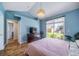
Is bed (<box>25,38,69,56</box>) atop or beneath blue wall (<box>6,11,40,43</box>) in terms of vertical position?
beneath

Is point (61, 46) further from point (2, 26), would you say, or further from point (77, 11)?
point (2, 26)

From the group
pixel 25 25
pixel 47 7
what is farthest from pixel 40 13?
pixel 25 25

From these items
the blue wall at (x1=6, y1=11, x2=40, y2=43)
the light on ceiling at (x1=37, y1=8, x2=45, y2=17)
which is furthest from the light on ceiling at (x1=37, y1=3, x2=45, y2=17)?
the blue wall at (x1=6, y1=11, x2=40, y2=43)

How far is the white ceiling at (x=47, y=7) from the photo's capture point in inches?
70.1

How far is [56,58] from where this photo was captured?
1773 mm

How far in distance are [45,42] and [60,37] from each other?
10.7 inches

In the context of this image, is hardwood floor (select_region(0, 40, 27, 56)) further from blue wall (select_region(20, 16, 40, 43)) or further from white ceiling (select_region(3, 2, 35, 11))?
white ceiling (select_region(3, 2, 35, 11))

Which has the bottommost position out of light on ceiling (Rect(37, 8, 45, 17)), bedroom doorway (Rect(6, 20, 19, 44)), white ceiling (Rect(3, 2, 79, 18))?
bedroom doorway (Rect(6, 20, 19, 44))

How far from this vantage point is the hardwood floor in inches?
69.1

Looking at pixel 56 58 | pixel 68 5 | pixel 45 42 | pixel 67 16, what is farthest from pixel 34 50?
pixel 68 5

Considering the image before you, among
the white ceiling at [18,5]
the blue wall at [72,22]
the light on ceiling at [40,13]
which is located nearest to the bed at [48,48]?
the blue wall at [72,22]

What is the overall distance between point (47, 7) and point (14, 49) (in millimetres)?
906

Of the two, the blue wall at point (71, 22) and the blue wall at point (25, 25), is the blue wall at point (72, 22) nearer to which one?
the blue wall at point (71, 22)

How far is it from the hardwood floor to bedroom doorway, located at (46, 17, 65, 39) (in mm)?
480
